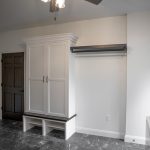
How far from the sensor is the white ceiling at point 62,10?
9.27 ft

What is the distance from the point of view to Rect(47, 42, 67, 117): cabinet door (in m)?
3.50

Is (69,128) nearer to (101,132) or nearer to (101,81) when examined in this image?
(101,132)

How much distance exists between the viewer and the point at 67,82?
136 inches

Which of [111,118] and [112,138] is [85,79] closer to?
[111,118]

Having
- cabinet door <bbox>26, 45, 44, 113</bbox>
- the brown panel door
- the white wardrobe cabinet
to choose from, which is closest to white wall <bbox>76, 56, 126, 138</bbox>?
the white wardrobe cabinet

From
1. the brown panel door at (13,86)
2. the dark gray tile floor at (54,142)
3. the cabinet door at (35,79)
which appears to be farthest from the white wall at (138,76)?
the brown panel door at (13,86)

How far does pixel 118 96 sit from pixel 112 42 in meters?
1.16

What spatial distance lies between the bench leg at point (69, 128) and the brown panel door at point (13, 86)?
1.65 meters

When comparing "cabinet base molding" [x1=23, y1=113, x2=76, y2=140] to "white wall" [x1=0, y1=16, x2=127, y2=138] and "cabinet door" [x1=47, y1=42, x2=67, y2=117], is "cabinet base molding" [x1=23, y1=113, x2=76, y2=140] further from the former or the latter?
"white wall" [x1=0, y1=16, x2=127, y2=138]

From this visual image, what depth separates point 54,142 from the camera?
327 cm

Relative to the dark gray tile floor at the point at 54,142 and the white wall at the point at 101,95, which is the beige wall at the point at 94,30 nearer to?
the white wall at the point at 101,95

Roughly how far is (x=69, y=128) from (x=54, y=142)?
0.43 meters

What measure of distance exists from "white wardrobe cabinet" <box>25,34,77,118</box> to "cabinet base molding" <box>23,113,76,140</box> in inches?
4.6

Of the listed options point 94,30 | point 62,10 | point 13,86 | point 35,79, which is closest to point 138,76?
point 94,30
